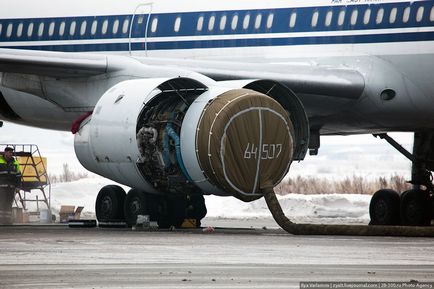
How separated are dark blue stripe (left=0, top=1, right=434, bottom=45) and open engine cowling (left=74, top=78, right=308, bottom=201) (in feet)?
8.83

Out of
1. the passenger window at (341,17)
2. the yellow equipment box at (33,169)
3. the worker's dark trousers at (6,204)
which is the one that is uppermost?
the passenger window at (341,17)

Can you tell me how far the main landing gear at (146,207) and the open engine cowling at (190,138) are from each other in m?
1.35

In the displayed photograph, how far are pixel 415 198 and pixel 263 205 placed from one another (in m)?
10.6

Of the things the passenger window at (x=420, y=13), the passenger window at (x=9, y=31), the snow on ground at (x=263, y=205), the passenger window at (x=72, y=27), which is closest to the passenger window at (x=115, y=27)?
the passenger window at (x=72, y=27)

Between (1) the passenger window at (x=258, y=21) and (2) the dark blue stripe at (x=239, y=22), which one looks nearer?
(2) the dark blue stripe at (x=239, y=22)

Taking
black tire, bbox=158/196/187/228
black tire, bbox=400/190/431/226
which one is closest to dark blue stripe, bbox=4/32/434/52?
black tire, bbox=158/196/187/228

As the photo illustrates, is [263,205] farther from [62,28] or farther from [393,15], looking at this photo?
[393,15]

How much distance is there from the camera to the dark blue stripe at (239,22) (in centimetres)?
2189

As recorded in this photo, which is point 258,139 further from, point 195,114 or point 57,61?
point 57,61

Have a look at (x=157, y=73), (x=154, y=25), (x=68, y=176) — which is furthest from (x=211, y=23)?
(x=68, y=176)

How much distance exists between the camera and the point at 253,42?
23.5m

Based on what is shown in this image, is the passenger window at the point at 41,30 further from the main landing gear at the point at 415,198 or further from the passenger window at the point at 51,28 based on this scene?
the main landing gear at the point at 415,198

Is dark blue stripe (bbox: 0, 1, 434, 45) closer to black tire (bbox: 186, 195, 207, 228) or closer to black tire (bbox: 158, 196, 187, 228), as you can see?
black tire (bbox: 186, 195, 207, 228)

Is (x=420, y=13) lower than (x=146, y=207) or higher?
higher
